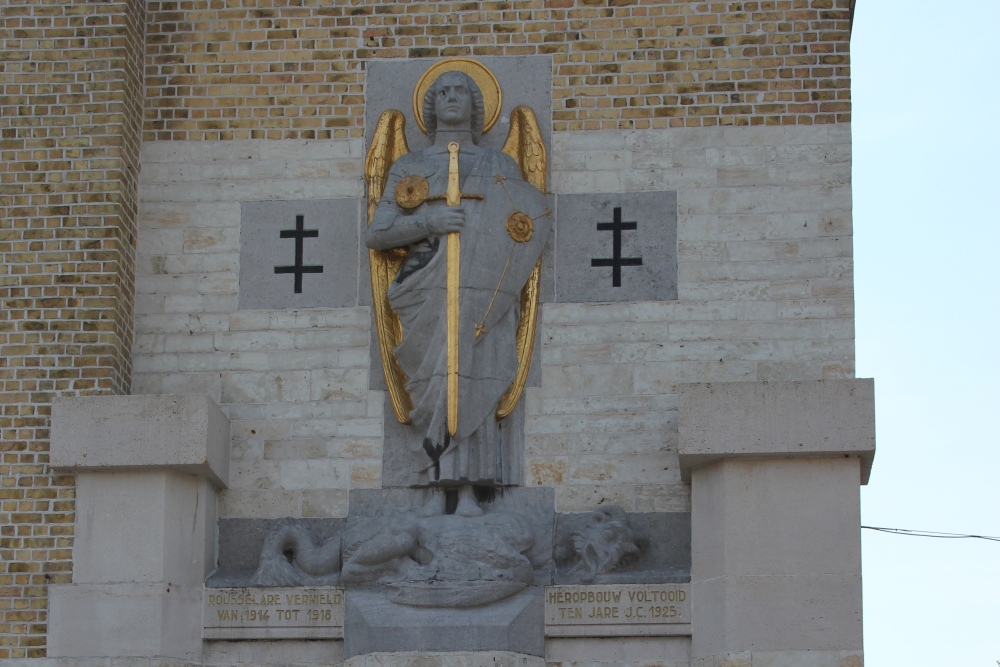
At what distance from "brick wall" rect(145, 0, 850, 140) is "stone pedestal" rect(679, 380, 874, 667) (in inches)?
79.3

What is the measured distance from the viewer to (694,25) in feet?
46.9

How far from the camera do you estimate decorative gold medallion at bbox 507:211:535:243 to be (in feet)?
45.2

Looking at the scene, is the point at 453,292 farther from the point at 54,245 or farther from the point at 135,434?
the point at 54,245

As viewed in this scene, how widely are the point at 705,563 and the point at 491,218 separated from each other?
98.5 inches

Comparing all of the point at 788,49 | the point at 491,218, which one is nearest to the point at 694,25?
the point at 788,49

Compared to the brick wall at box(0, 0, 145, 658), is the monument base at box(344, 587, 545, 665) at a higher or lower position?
lower

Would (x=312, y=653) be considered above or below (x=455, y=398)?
below

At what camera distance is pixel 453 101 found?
14039mm

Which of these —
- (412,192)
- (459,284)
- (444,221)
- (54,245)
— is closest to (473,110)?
(412,192)

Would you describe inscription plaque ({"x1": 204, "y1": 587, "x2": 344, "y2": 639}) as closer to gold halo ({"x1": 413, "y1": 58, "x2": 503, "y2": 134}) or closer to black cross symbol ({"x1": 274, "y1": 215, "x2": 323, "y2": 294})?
black cross symbol ({"x1": 274, "y1": 215, "x2": 323, "y2": 294})

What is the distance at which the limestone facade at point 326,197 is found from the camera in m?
13.7

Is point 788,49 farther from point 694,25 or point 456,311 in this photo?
point 456,311

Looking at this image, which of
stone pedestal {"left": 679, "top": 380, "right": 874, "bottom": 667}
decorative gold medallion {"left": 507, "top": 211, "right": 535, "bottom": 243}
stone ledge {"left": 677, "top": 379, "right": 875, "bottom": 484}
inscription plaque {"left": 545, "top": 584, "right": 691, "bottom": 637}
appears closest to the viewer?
stone pedestal {"left": 679, "top": 380, "right": 874, "bottom": 667}

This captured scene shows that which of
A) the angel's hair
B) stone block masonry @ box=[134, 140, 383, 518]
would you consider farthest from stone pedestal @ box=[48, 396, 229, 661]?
the angel's hair
